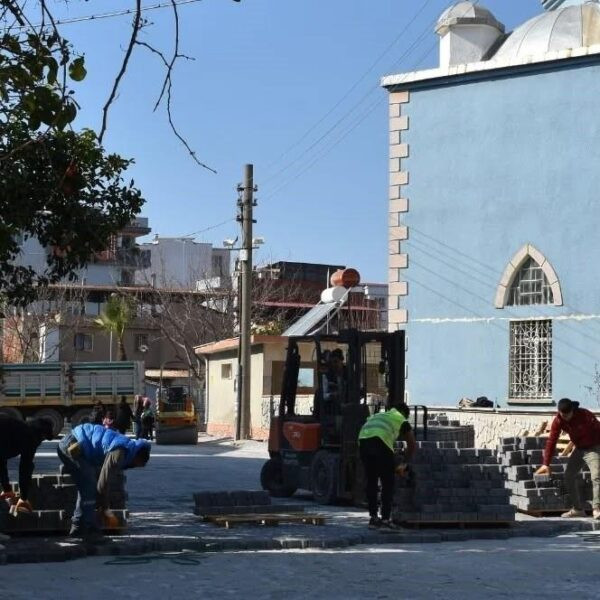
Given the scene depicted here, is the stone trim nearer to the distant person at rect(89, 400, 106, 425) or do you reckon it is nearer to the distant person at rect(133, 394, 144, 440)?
the distant person at rect(89, 400, 106, 425)

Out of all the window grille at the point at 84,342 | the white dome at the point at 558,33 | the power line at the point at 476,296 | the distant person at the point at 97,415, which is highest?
the white dome at the point at 558,33

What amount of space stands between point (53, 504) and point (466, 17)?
1846 cm

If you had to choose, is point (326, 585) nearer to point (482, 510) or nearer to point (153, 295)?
point (482, 510)

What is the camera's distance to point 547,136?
1093 inches

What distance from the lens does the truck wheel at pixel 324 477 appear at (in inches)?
726

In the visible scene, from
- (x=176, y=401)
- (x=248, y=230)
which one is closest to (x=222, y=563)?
(x=248, y=230)

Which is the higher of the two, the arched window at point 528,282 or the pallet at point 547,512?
the arched window at point 528,282

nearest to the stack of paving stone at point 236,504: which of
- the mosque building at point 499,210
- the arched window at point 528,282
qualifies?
the mosque building at point 499,210

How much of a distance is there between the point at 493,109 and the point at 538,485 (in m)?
12.9

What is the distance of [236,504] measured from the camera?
16375 mm

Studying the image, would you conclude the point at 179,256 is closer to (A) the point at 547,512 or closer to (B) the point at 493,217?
(B) the point at 493,217

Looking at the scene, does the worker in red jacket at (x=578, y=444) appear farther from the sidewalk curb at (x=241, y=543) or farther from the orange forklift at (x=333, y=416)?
the orange forklift at (x=333, y=416)

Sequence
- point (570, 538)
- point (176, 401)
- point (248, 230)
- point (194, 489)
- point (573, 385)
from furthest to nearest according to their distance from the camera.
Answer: point (176, 401), point (248, 230), point (573, 385), point (194, 489), point (570, 538)

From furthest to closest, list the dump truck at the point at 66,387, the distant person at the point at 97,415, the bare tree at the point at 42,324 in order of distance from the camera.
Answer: the bare tree at the point at 42,324, the dump truck at the point at 66,387, the distant person at the point at 97,415
